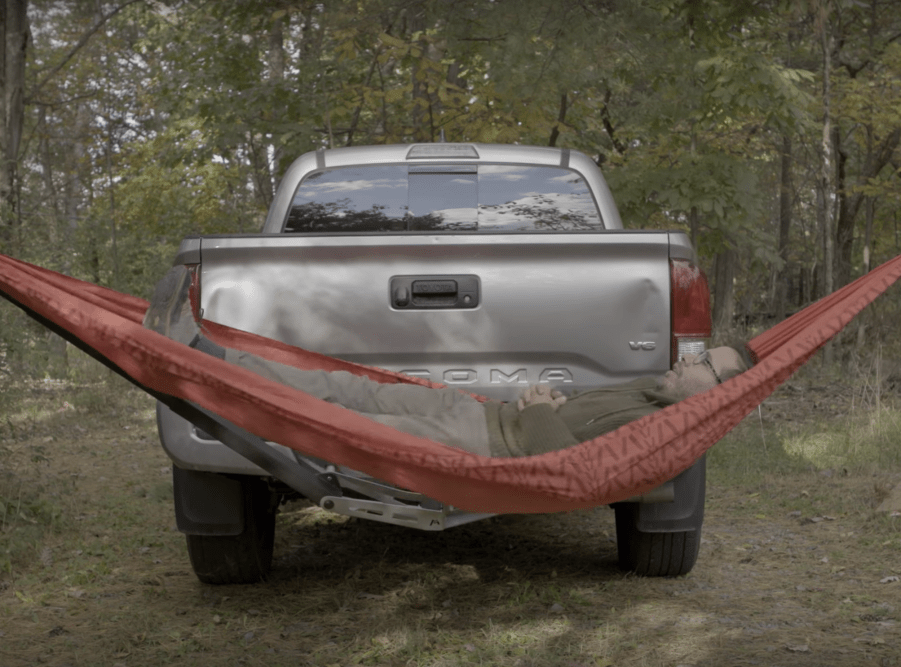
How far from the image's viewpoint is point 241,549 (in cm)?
357

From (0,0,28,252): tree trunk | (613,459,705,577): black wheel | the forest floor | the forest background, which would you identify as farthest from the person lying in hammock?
(0,0,28,252): tree trunk

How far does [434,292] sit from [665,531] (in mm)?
1254

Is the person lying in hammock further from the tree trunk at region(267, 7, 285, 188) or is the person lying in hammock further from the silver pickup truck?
the tree trunk at region(267, 7, 285, 188)

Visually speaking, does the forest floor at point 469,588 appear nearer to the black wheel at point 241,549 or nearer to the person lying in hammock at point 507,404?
the black wheel at point 241,549

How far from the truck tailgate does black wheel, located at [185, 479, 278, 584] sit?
720 millimetres

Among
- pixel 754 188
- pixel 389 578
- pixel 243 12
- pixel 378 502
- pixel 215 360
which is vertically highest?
pixel 243 12

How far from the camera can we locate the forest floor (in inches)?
121

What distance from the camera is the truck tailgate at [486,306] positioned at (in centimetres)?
313

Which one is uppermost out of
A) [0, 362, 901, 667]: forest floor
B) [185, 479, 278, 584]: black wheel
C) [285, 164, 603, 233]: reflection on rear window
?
[285, 164, 603, 233]: reflection on rear window

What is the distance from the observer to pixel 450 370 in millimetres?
3199

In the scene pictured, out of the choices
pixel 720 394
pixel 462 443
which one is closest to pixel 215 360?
pixel 462 443

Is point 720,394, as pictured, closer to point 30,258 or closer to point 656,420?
point 656,420

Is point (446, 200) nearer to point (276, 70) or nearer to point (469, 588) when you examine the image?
point (469, 588)

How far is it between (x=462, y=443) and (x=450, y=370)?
0.27m
